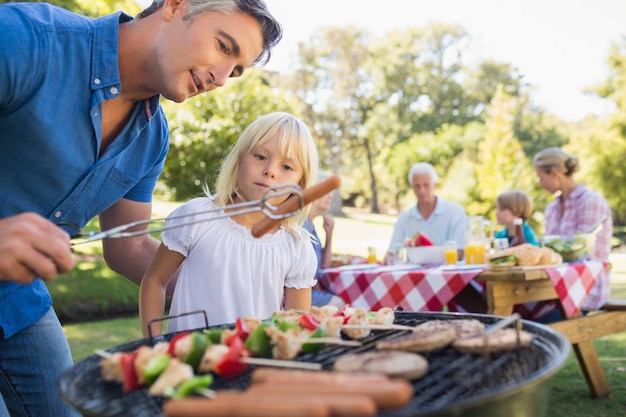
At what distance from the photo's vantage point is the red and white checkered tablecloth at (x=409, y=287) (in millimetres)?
4363

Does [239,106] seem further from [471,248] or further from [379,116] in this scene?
[379,116]

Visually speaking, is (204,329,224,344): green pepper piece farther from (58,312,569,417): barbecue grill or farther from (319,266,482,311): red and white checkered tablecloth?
(319,266,482,311): red and white checkered tablecloth

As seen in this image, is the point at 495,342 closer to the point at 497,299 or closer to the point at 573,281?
the point at 497,299

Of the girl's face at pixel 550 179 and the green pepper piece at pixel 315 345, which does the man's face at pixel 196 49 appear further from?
the girl's face at pixel 550 179

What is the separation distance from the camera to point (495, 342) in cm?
156

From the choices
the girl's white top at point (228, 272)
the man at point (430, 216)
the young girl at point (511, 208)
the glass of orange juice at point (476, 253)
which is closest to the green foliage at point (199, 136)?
the man at point (430, 216)

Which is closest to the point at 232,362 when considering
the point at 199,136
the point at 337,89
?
the point at 199,136

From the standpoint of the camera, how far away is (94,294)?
9281 millimetres

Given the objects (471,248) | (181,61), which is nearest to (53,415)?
(181,61)

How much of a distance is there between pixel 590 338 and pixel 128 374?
4.34 m

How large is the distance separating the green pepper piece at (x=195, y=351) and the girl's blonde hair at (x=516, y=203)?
19.0ft

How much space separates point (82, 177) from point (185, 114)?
1652 centimetres

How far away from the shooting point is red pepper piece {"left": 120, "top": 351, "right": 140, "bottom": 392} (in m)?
1.44

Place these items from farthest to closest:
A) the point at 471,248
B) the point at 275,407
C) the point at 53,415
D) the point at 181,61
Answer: the point at 471,248 → the point at 53,415 → the point at 181,61 → the point at 275,407
